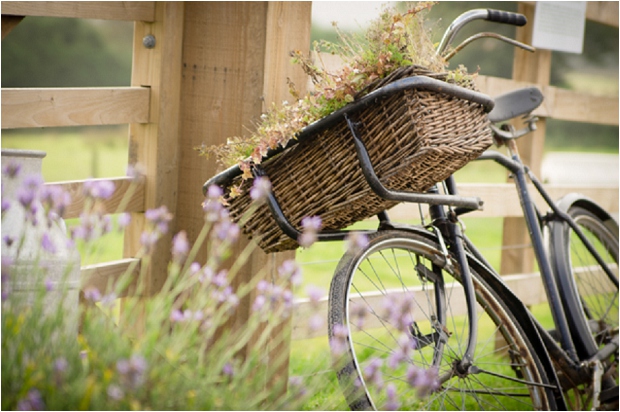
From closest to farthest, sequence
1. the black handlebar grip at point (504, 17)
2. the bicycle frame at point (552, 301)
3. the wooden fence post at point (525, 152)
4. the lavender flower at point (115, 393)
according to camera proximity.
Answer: the lavender flower at point (115, 393), the black handlebar grip at point (504, 17), the bicycle frame at point (552, 301), the wooden fence post at point (525, 152)

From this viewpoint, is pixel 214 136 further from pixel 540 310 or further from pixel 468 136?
pixel 540 310

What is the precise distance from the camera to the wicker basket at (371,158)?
1.65 metres

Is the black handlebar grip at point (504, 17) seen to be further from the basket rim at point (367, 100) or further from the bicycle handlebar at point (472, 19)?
the basket rim at point (367, 100)

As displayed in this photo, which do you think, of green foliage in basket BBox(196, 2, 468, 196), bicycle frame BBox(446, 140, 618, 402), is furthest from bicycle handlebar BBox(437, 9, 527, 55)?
bicycle frame BBox(446, 140, 618, 402)

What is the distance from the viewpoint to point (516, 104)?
251 centimetres

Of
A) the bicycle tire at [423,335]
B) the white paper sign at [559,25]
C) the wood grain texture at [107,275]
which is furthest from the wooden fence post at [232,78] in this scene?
the white paper sign at [559,25]

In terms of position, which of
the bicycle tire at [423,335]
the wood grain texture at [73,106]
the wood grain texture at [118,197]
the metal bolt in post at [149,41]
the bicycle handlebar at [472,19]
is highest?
the bicycle handlebar at [472,19]

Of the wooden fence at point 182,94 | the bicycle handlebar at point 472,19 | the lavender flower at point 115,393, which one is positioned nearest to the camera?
the lavender flower at point 115,393

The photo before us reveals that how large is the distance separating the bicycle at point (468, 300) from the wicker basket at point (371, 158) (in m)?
0.03

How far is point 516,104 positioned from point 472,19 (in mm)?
495

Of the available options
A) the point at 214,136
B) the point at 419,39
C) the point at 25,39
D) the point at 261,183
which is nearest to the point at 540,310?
the point at 214,136

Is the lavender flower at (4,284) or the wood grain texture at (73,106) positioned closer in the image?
the lavender flower at (4,284)

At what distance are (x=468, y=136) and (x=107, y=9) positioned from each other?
1223mm

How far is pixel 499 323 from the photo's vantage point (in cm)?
224
